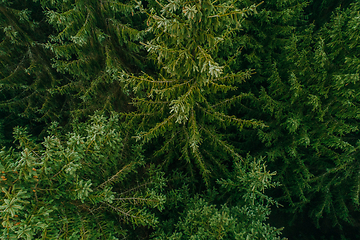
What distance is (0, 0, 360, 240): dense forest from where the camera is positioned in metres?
3.04

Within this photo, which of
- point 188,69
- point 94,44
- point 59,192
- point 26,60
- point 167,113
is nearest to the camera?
point 59,192

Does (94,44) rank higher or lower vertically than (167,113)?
higher

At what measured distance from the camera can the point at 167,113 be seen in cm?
538

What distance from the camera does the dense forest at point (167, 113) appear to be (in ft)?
9.98

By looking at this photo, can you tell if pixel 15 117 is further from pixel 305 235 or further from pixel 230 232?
pixel 305 235

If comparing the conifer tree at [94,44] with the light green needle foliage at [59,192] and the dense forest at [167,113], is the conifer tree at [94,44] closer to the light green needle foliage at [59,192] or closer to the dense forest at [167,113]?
the dense forest at [167,113]

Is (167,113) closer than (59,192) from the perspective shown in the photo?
No

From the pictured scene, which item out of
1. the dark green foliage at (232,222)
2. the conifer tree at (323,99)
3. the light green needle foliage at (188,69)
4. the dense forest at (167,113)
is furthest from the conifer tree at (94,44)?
the conifer tree at (323,99)

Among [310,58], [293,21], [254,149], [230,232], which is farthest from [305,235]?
[293,21]

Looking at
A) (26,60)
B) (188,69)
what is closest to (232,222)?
(188,69)

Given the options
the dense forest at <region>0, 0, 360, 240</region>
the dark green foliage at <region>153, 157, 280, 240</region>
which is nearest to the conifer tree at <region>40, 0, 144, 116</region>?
the dense forest at <region>0, 0, 360, 240</region>

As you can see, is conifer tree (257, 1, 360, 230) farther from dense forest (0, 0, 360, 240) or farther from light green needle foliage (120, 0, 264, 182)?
light green needle foliage (120, 0, 264, 182)

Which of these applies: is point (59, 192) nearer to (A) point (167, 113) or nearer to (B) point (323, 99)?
(A) point (167, 113)

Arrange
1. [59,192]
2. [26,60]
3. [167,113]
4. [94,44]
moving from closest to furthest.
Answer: [59,192]
[167,113]
[94,44]
[26,60]
